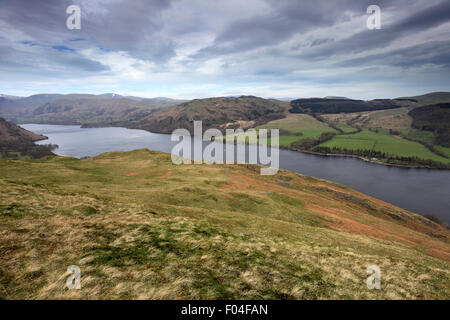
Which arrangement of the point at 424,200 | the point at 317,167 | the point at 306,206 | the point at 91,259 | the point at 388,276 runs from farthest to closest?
the point at 317,167 < the point at 424,200 < the point at 306,206 < the point at 388,276 < the point at 91,259

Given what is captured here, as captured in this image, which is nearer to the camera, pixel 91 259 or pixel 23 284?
pixel 23 284

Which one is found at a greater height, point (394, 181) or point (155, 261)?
point (155, 261)

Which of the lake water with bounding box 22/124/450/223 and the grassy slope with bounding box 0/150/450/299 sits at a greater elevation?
the grassy slope with bounding box 0/150/450/299

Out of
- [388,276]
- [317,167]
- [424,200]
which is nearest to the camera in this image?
[388,276]

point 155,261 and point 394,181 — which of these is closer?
point 155,261

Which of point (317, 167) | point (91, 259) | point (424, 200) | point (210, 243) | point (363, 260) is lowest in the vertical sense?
point (424, 200)

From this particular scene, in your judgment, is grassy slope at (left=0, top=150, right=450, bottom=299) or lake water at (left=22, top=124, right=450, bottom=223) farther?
lake water at (left=22, top=124, right=450, bottom=223)

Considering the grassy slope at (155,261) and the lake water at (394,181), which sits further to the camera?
the lake water at (394,181)

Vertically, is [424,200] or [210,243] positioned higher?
[210,243]

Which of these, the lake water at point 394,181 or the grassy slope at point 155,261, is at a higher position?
the grassy slope at point 155,261
